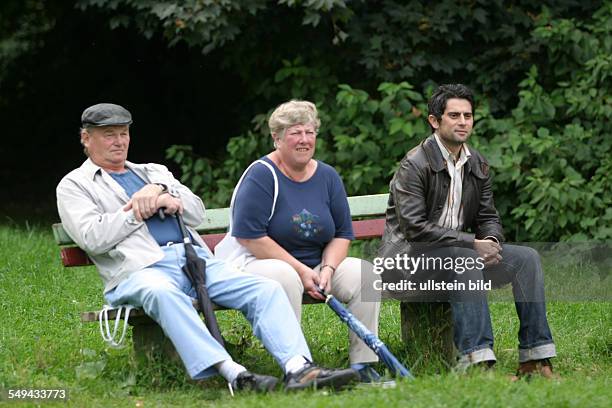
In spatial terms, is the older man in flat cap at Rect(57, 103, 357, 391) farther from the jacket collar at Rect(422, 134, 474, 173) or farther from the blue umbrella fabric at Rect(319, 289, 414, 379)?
the jacket collar at Rect(422, 134, 474, 173)

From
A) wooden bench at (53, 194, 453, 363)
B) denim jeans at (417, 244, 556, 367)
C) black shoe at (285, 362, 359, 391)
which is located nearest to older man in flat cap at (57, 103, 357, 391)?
black shoe at (285, 362, 359, 391)

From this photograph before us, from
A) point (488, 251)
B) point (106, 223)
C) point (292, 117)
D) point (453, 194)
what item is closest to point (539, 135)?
point (453, 194)

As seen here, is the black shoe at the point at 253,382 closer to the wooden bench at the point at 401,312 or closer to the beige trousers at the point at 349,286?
the beige trousers at the point at 349,286

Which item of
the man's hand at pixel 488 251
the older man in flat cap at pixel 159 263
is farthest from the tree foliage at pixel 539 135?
the older man in flat cap at pixel 159 263

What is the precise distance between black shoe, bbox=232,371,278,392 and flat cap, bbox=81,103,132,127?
1.50 meters

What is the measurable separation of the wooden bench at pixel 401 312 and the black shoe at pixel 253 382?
2.00ft

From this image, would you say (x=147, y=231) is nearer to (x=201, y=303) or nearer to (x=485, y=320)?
(x=201, y=303)

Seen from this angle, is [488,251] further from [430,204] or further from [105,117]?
[105,117]

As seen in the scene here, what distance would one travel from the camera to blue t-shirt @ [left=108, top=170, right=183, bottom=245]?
562cm

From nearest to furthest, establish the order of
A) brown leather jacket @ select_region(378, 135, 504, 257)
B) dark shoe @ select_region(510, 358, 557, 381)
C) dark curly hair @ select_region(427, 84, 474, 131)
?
dark shoe @ select_region(510, 358, 557, 381), brown leather jacket @ select_region(378, 135, 504, 257), dark curly hair @ select_region(427, 84, 474, 131)

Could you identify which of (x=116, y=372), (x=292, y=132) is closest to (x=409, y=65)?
(x=292, y=132)

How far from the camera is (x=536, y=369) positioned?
5527 millimetres

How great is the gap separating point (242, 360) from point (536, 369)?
1536mm

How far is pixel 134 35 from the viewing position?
535 inches
